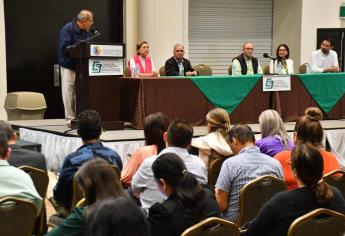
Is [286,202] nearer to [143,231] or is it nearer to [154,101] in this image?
[143,231]

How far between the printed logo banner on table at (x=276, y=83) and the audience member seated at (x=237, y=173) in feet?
12.7

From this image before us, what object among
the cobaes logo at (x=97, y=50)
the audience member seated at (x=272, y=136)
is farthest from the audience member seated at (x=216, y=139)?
the cobaes logo at (x=97, y=50)

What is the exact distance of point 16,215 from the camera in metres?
2.73

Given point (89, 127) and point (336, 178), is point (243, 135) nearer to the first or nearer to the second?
point (336, 178)

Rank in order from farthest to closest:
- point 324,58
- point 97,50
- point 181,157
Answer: point 324,58
point 97,50
point 181,157

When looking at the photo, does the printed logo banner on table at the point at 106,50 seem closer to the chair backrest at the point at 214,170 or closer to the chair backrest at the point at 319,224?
the chair backrest at the point at 214,170

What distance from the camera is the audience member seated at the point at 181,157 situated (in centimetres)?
321

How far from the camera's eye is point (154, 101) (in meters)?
6.51

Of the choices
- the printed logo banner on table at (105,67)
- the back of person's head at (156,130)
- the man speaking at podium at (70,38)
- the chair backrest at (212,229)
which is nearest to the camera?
the chair backrest at (212,229)

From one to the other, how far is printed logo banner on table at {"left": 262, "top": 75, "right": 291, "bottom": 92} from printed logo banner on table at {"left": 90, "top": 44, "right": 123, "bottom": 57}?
2.13m

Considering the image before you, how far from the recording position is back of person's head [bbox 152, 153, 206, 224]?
7.87 feet

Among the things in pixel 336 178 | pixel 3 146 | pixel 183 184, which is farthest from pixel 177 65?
pixel 183 184

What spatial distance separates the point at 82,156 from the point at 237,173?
3.09ft

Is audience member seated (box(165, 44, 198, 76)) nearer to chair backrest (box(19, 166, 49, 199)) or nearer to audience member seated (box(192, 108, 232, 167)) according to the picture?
audience member seated (box(192, 108, 232, 167))
